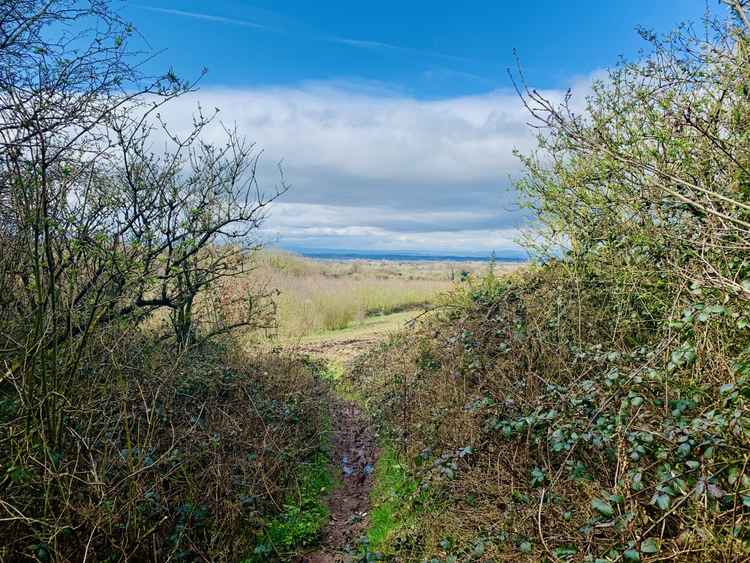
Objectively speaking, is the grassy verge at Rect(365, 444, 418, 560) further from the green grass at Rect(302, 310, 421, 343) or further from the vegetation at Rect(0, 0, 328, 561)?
the green grass at Rect(302, 310, 421, 343)

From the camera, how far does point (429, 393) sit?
21.5 feet

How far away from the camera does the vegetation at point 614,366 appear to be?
9.31 feet

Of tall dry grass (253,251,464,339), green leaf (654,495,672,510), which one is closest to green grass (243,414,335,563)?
green leaf (654,495,672,510)

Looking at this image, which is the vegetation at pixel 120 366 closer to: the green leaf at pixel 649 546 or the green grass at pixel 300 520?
the green grass at pixel 300 520

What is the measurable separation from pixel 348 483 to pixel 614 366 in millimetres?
3735

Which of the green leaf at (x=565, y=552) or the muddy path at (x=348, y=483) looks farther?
the muddy path at (x=348, y=483)

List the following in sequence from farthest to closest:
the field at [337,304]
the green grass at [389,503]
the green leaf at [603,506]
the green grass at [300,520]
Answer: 1. the field at [337,304]
2. the green grass at [389,503]
3. the green grass at [300,520]
4. the green leaf at [603,506]

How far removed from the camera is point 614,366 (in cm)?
377

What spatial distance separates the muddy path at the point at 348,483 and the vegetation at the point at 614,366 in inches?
17.8

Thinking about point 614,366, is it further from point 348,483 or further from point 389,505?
point 348,483

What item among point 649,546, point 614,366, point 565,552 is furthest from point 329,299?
point 649,546

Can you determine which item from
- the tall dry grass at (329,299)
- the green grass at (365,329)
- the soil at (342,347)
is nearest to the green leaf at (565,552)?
the soil at (342,347)

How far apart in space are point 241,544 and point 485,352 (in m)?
3.49

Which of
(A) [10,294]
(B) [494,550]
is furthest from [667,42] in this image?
(A) [10,294]
